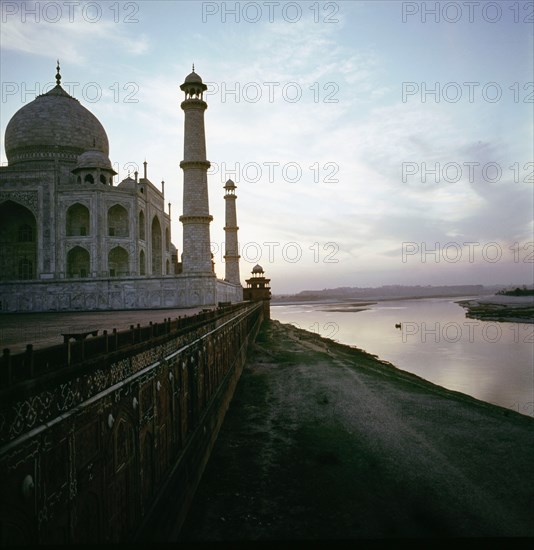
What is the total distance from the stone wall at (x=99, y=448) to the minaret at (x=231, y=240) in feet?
121

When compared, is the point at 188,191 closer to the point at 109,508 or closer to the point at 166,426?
the point at 166,426

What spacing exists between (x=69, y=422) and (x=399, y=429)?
842 centimetres

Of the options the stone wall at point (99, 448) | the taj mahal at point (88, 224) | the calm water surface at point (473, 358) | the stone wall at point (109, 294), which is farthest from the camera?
the taj mahal at point (88, 224)

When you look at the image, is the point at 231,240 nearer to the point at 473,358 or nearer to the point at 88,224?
the point at 88,224

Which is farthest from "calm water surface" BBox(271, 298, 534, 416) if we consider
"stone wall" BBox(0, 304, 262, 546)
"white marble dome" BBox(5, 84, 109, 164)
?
"white marble dome" BBox(5, 84, 109, 164)

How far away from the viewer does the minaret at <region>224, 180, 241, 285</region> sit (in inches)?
1687

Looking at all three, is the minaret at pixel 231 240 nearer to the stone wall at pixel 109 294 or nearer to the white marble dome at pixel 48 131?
the white marble dome at pixel 48 131

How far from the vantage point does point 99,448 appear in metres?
3.10

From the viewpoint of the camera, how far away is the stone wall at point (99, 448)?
7.22ft

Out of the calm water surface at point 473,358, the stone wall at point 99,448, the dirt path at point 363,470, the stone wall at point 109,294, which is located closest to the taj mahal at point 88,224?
the stone wall at point 109,294

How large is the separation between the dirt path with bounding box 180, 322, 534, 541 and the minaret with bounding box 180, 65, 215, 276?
15.1 m

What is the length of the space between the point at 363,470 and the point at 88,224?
3286 centimetres

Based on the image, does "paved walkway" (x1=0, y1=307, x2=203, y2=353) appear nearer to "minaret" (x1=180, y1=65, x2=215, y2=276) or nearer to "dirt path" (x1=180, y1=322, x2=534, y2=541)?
"dirt path" (x1=180, y1=322, x2=534, y2=541)

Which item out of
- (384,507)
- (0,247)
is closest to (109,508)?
(384,507)
